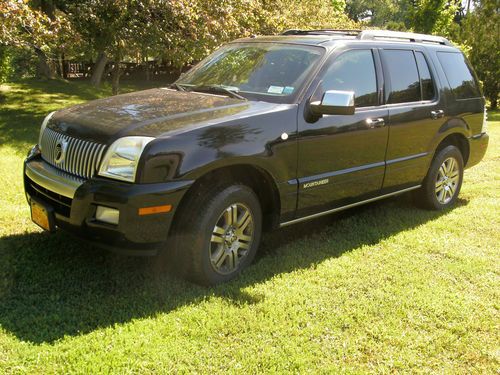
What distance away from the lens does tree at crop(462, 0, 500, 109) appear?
21.3 meters

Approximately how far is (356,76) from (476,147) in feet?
8.21

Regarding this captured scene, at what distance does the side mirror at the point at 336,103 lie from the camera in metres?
3.97

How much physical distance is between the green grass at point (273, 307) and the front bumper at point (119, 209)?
1.37 ft

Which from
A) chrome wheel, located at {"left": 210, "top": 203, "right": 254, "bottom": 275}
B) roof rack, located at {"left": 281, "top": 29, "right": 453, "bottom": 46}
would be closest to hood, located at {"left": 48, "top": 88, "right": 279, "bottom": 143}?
chrome wheel, located at {"left": 210, "top": 203, "right": 254, "bottom": 275}

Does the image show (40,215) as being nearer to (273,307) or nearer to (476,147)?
(273,307)

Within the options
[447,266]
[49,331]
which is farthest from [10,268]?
[447,266]

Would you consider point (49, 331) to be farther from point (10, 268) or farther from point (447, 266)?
point (447, 266)

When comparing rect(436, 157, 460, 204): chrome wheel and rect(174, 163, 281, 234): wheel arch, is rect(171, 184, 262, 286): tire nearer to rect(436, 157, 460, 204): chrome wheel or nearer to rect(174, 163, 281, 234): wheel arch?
rect(174, 163, 281, 234): wheel arch

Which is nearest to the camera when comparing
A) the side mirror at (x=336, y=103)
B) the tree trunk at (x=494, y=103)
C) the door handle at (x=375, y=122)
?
the side mirror at (x=336, y=103)

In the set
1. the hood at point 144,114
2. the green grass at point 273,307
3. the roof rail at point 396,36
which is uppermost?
the roof rail at point 396,36

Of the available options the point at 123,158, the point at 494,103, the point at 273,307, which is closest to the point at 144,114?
the point at 123,158

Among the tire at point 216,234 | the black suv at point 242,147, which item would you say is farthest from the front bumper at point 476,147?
the tire at point 216,234

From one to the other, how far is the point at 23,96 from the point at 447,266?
12.6 meters

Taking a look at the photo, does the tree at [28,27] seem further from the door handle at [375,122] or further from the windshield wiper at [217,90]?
the door handle at [375,122]
